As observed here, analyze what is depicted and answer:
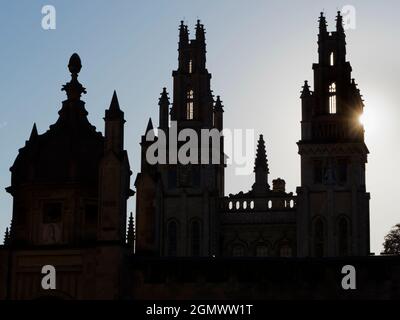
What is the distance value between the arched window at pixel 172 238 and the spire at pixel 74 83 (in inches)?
1929

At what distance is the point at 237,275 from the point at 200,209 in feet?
174

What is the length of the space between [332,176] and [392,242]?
7728 mm

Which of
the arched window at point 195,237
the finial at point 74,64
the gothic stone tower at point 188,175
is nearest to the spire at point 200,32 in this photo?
the gothic stone tower at point 188,175

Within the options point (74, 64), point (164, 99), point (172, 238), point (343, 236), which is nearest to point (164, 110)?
point (164, 99)

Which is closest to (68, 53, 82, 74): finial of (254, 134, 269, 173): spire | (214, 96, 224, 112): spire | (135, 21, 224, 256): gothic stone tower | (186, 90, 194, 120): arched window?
(135, 21, 224, 256): gothic stone tower

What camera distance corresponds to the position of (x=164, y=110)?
278ft

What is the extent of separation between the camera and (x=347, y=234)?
8025 centimetres

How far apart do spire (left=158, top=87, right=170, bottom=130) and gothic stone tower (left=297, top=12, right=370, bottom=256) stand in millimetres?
10930

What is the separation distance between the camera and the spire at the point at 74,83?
33125 mm

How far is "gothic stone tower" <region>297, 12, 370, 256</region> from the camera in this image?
263ft

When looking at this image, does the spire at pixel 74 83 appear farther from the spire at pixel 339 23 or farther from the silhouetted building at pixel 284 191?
the spire at pixel 339 23
